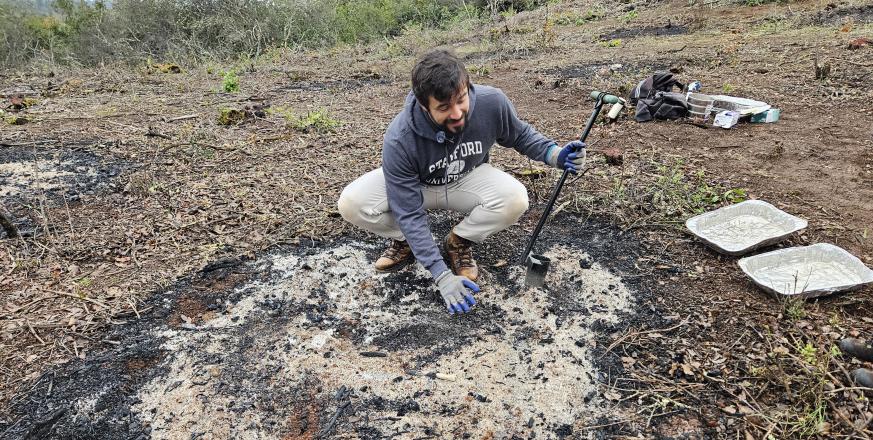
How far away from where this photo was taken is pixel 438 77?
1998 millimetres

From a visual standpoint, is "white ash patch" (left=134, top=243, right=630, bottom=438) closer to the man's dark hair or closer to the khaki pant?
the khaki pant

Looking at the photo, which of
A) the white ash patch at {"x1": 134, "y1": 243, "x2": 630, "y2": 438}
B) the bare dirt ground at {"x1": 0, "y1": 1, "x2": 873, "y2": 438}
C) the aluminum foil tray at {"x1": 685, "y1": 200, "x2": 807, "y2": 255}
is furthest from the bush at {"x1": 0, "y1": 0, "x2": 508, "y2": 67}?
the aluminum foil tray at {"x1": 685, "y1": 200, "x2": 807, "y2": 255}

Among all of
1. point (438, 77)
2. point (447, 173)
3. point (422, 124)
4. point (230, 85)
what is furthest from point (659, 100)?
point (230, 85)

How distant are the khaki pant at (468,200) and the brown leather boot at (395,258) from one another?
0.14 m

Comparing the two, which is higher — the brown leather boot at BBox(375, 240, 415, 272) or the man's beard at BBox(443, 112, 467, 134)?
the man's beard at BBox(443, 112, 467, 134)

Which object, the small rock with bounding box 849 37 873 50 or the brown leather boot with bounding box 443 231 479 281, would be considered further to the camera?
the small rock with bounding box 849 37 873 50

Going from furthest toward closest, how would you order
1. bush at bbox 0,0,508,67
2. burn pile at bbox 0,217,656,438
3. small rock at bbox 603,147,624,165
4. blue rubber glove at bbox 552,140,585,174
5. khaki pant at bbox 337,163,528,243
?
1. bush at bbox 0,0,508,67
2. small rock at bbox 603,147,624,165
3. khaki pant at bbox 337,163,528,243
4. blue rubber glove at bbox 552,140,585,174
5. burn pile at bbox 0,217,656,438

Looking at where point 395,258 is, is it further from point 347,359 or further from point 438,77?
point 438,77

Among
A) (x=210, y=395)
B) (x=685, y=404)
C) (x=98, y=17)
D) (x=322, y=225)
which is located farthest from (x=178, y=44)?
(x=685, y=404)

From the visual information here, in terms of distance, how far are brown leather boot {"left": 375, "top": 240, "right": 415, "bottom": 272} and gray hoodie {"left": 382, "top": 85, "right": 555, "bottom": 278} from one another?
0.39 m

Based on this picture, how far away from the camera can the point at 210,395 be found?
1.96m

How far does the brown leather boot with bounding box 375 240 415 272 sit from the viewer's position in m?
2.69

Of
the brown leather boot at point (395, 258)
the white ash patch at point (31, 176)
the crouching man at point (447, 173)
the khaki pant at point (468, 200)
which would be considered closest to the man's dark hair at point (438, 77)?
the crouching man at point (447, 173)

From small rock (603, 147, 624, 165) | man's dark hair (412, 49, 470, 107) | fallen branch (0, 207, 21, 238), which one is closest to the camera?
man's dark hair (412, 49, 470, 107)
